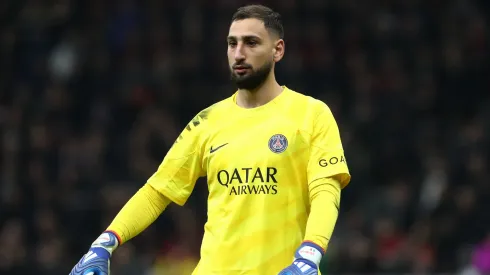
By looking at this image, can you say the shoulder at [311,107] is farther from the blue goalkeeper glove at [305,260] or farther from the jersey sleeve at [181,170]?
the blue goalkeeper glove at [305,260]

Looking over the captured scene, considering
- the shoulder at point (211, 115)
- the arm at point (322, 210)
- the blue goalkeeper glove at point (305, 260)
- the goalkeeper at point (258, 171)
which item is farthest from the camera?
the shoulder at point (211, 115)

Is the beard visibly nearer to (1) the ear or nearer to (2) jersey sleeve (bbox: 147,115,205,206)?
(1) the ear

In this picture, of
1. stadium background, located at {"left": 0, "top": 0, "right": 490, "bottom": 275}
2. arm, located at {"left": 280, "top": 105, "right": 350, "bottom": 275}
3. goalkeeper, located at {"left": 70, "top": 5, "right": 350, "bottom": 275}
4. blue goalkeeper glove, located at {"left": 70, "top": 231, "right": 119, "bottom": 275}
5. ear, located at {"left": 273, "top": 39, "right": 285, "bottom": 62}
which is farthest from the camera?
stadium background, located at {"left": 0, "top": 0, "right": 490, "bottom": 275}

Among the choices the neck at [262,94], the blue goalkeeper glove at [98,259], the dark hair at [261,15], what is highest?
the dark hair at [261,15]

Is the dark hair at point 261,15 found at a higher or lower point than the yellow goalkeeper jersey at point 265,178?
higher

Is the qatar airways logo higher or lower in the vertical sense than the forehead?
lower

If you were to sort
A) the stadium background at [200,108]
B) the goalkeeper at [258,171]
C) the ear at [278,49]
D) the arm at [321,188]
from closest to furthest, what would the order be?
the arm at [321,188], the goalkeeper at [258,171], the ear at [278,49], the stadium background at [200,108]

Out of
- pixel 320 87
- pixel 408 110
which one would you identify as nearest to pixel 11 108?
pixel 320 87

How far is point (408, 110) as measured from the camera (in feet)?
52.3

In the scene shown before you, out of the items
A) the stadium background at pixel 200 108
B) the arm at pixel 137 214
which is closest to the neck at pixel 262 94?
the arm at pixel 137 214

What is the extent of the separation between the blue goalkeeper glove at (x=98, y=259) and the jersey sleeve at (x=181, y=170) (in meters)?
0.48

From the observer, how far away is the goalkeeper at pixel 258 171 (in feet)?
20.5

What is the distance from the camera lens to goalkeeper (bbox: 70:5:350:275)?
6.26m

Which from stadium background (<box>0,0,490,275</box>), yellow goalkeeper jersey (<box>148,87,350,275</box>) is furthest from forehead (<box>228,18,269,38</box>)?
stadium background (<box>0,0,490,275</box>)
